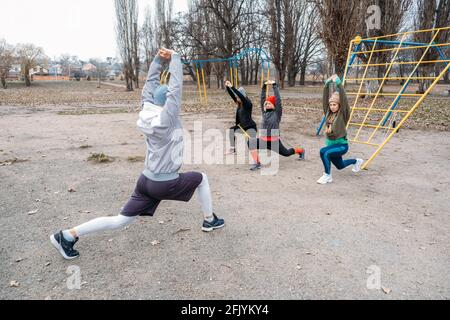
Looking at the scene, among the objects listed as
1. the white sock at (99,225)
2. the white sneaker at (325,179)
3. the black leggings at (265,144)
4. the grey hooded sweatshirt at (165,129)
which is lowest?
the white sneaker at (325,179)

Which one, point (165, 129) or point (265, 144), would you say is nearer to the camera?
point (165, 129)

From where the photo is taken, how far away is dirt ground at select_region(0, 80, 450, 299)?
9.09 ft

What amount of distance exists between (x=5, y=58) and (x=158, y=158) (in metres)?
46.5

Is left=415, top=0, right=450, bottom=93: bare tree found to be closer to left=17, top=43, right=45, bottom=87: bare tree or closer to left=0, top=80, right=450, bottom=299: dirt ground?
left=0, top=80, right=450, bottom=299: dirt ground

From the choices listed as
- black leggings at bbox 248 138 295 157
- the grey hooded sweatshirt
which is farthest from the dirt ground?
the grey hooded sweatshirt

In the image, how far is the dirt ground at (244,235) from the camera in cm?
277

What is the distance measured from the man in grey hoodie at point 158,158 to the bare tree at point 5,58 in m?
44.1

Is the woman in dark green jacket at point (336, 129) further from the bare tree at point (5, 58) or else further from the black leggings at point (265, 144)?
the bare tree at point (5, 58)

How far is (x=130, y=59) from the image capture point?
35.7 meters

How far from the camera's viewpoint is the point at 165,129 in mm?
2854

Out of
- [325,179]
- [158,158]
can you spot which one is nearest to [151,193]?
[158,158]

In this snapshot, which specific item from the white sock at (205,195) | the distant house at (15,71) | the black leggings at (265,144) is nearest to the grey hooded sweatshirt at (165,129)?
the white sock at (205,195)

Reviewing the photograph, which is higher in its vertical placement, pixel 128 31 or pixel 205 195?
pixel 128 31

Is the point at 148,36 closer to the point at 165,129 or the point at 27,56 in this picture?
the point at 27,56
